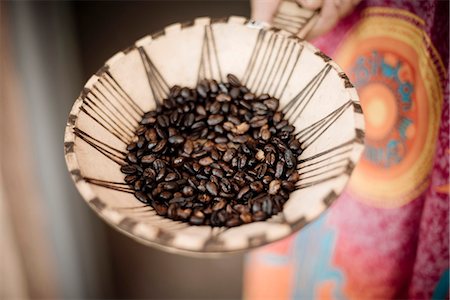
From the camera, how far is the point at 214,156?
2.53 feet

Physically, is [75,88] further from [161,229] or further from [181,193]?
[161,229]

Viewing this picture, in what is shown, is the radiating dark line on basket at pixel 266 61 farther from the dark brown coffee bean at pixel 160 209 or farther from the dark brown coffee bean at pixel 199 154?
the dark brown coffee bean at pixel 160 209

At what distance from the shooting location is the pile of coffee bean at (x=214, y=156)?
2.21 feet

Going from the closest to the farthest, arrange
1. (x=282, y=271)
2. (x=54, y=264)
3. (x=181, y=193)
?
(x=181, y=193) → (x=282, y=271) → (x=54, y=264)

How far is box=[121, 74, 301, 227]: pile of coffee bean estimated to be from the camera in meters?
0.67

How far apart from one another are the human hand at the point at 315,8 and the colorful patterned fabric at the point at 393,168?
0.11 metres

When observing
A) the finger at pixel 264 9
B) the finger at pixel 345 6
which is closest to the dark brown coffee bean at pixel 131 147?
the finger at pixel 264 9

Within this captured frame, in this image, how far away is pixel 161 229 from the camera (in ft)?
1.88

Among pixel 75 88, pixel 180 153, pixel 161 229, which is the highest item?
pixel 75 88

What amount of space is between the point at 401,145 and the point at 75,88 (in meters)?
1.25

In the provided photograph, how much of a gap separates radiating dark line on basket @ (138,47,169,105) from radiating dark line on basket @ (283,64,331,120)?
24 centimetres

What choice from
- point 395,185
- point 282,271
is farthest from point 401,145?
point 282,271

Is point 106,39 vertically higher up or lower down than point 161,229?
higher up

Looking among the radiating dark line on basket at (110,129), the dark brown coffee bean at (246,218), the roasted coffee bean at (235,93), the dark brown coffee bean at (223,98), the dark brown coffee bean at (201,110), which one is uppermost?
the roasted coffee bean at (235,93)
